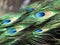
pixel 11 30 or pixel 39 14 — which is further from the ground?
pixel 39 14

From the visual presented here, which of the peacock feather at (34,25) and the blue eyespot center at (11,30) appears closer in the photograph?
the peacock feather at (34,25)

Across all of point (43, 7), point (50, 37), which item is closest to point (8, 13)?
point (43, 7)

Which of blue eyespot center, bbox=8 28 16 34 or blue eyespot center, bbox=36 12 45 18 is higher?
blue eyespot center, bbox=36 12 45 18

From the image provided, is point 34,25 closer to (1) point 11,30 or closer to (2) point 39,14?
(2) point 39,14

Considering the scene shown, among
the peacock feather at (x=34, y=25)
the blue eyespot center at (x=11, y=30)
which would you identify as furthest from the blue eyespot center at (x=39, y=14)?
the blue eyespot center at (x=11, y=30)

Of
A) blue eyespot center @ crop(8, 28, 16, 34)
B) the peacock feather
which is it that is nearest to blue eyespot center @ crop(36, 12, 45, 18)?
the peacock feather

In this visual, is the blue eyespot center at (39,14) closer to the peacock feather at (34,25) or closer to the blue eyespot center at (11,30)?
the peacock feather at (34,25)

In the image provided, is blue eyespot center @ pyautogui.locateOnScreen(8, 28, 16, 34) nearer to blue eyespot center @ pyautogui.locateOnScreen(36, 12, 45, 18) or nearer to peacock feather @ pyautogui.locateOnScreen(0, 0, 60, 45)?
peacock feather @ pyautogui.locateOnScreen(0, 0, 60, 45)

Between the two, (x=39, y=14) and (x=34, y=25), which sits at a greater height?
(x=39, y=14)

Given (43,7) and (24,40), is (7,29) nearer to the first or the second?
(24,40)

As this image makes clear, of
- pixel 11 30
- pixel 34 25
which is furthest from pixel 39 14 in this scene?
pixel 11 30

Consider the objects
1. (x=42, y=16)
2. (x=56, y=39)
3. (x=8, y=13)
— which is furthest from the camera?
(x=8, y=13)
